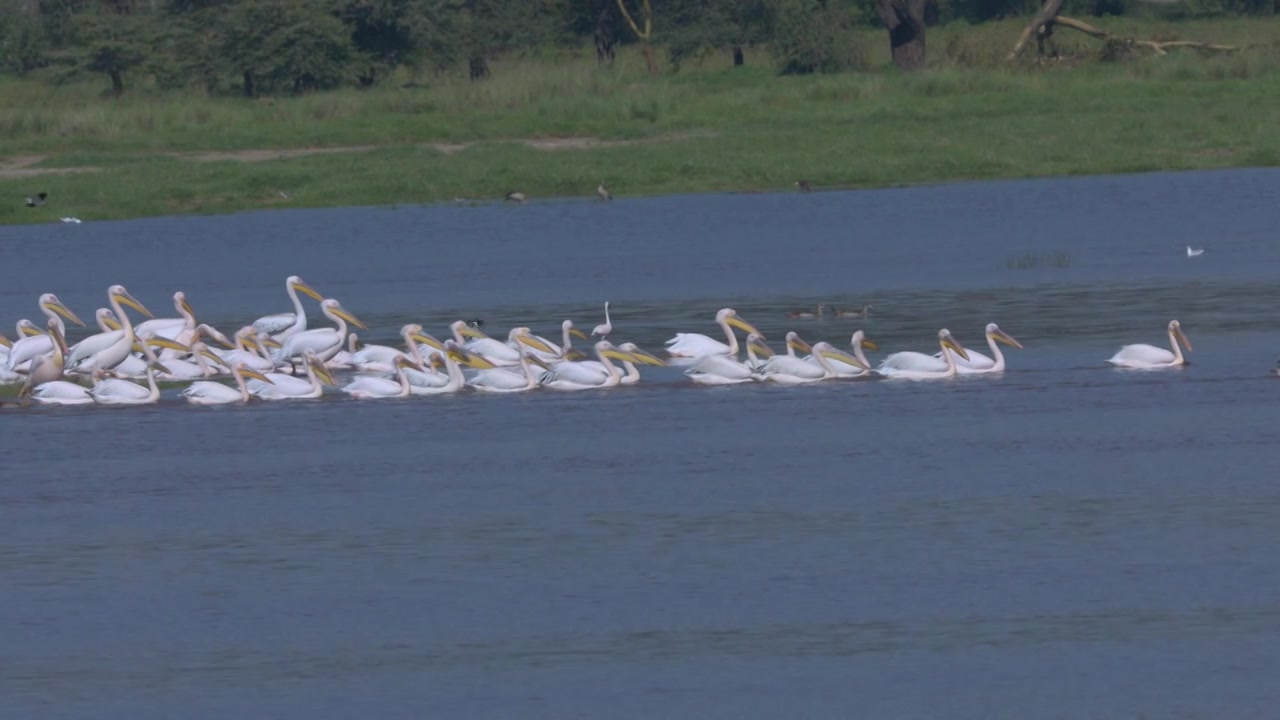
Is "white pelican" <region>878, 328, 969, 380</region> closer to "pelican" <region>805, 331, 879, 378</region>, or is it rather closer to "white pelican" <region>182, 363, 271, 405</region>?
"pelican" <region>805, 331, 879, 378</region>

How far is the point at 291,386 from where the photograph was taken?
13.0 meters

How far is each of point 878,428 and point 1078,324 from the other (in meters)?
3.91

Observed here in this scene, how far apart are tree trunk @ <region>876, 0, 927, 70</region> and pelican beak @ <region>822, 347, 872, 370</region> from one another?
23152 millimetres

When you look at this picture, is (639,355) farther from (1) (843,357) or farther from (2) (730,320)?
(1) (843,357)

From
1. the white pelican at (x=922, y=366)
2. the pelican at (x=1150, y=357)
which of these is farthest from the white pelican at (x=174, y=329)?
the pelican at (x=1150, y=357)

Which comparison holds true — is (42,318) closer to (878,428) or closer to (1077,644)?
(878,428)

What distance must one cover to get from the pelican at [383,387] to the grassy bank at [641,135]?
504 inches

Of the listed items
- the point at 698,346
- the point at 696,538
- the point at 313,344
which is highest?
the point at 696,538

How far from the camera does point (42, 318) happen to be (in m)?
18.1

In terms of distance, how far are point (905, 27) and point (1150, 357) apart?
939 inches

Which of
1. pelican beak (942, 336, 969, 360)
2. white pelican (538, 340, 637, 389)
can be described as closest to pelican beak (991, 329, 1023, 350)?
pelican beak (942, 336, 969, 360)

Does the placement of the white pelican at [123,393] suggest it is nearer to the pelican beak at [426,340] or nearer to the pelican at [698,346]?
the pelican beak at [426,340]

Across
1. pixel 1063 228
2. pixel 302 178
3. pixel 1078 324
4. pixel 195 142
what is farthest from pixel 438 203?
pixel 1078 324

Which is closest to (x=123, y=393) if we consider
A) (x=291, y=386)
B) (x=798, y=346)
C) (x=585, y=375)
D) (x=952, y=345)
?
(x=291, y=386)
